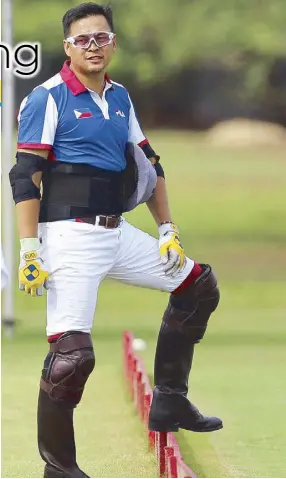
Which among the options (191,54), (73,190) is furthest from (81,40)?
(191,54)

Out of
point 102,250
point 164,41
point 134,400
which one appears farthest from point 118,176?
point 164,41

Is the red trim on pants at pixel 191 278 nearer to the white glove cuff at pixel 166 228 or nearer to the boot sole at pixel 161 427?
the white glove cuff at pixel 166 228

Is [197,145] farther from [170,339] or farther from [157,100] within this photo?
[170,339]

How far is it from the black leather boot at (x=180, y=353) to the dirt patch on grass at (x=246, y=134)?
39.9 metres

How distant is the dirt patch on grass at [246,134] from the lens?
4834 centimetres

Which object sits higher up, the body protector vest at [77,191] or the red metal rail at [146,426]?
the body protector vest at [77,191]

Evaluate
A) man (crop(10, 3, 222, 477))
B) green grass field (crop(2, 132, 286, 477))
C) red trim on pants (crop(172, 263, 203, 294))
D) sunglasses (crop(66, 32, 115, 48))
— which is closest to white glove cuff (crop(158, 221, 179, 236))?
man (crop(10, 3, 222, 477))

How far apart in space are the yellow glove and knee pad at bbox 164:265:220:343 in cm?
98

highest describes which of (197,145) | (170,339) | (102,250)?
(102,250)

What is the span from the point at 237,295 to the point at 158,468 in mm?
10720

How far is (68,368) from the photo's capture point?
667 cm

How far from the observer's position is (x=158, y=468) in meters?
7.25

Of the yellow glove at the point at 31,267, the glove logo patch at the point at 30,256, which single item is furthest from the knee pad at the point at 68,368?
the glove logo patch at the point at 30,256

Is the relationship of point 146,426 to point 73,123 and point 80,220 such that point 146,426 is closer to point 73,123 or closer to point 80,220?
point 80,220
